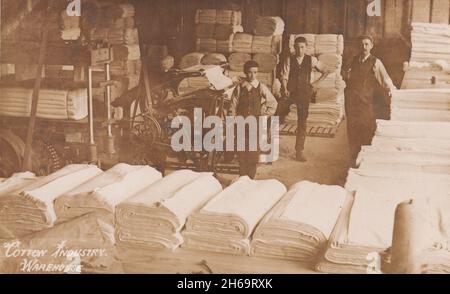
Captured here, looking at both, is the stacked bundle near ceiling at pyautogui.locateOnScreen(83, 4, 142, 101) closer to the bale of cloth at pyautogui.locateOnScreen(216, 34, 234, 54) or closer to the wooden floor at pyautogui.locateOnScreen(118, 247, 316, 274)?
the bale of cloth at pyautogui.locateOnScreen(216, 34, 234, 54)

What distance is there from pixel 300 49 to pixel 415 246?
6.24ft

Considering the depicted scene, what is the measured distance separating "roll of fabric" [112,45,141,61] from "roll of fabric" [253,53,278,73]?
864mm

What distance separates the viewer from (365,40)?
4223 mm

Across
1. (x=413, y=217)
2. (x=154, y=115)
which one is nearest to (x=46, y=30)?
(x=154, y=115)

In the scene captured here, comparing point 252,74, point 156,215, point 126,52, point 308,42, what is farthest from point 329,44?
point 156,215

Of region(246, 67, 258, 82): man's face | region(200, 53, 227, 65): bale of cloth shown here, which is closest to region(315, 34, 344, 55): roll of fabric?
region(246, 67, 258, 82): man's face

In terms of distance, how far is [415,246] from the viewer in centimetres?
282

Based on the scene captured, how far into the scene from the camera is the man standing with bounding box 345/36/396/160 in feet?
13.9

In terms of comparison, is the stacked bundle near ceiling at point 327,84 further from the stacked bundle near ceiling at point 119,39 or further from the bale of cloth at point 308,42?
the stacked bundle near ceiling at point 119,39

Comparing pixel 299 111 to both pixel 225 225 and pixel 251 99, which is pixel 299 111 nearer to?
pixel 251 99

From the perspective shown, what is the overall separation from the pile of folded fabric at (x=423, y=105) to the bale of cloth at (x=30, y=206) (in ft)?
7.12

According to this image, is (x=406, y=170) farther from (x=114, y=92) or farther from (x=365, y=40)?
(x=114, y=92)
